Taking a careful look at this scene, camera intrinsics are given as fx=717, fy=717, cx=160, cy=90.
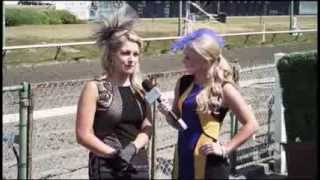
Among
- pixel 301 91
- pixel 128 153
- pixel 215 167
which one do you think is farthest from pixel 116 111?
pixel 301 91

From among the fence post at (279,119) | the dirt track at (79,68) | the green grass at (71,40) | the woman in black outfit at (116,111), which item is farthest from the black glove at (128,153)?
the green grass at (71,40)

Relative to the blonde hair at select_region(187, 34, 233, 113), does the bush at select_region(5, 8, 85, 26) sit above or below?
below

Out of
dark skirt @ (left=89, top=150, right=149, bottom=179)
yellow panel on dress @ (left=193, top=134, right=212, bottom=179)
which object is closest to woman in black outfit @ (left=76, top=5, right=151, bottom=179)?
dark skirt @ (left=89, top=150, right=149, bottom=179)

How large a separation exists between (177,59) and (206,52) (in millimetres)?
17464

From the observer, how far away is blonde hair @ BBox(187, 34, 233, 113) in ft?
12.7

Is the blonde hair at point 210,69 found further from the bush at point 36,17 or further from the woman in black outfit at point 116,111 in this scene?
the bush at point 36,17

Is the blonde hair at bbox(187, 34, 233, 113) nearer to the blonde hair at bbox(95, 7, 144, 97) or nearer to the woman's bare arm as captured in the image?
the woman's bare arm

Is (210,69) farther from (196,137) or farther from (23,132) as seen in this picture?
(23,132)

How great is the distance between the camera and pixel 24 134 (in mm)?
6141

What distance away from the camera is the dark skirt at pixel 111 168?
400 cm

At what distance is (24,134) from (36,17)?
28.7m

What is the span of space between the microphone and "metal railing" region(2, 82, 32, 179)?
2.17 meters

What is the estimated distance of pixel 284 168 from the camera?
26.3 feet

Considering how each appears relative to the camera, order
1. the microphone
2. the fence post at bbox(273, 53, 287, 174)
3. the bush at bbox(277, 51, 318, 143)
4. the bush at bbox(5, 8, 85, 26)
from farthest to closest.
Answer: the bush at bbox(5, 8, 85, 26)
the fence post at bbox(273, 53, 287, 174)
the bush at bbox(277, 51, 318, 143)
the microphone
